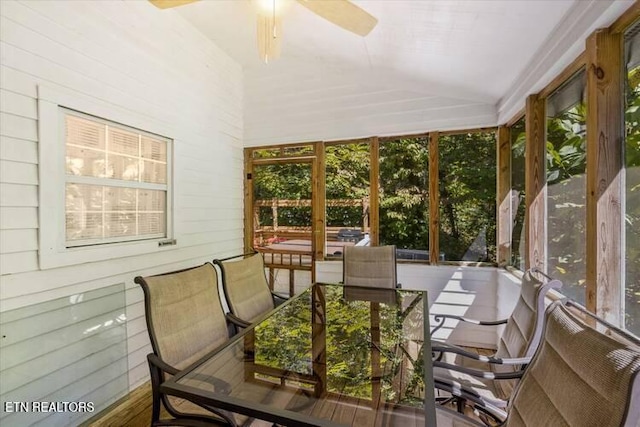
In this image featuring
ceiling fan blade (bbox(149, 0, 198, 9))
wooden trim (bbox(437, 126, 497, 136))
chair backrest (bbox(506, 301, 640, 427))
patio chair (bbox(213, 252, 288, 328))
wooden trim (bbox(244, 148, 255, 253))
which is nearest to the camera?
chair backrest (bbox(506, 301, 640, 427))

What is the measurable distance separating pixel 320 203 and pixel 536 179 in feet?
7.29

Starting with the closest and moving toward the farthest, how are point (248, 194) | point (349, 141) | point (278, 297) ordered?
point (278, 297), point (349, 141), point (248, 194)

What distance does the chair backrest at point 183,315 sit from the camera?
1692 millimetres

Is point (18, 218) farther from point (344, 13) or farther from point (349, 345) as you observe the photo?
point (344, 13)

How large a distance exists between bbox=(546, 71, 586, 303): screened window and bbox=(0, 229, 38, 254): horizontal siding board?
3.34 metres

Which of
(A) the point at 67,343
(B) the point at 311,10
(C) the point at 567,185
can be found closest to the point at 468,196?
(C) the point at 567,185

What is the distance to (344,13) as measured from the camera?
67.3 inches

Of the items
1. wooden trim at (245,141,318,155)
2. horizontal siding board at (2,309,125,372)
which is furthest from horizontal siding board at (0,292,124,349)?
wooden trim at (245,141,318,155)

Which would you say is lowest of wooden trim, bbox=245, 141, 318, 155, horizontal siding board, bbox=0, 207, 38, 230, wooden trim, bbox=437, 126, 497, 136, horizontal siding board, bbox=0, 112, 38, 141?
horizontal siding board, bbox=0, 207, 38, 230

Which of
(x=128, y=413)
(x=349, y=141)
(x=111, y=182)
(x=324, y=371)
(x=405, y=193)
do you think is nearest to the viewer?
(x=324, y=371)

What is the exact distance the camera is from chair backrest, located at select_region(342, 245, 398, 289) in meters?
3.15

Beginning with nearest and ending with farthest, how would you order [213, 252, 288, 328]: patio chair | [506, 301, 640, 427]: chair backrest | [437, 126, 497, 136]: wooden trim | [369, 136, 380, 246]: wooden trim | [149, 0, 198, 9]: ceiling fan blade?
[506, 301, 640, 427]: chair backrest
[149, 0, 198, 9]: ceiling fan blade
[213, 252, 288, 328]: patio chair
[437, 126, 497, 136]: wooden trim
[369, 136, 380, 246]: wooden trim

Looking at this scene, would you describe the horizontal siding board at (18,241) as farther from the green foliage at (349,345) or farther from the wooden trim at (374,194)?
the wooden trim at (374,194)

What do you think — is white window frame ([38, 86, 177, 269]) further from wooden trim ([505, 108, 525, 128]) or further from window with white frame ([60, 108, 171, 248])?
wooden trim ([505, 108, 525, 128])
